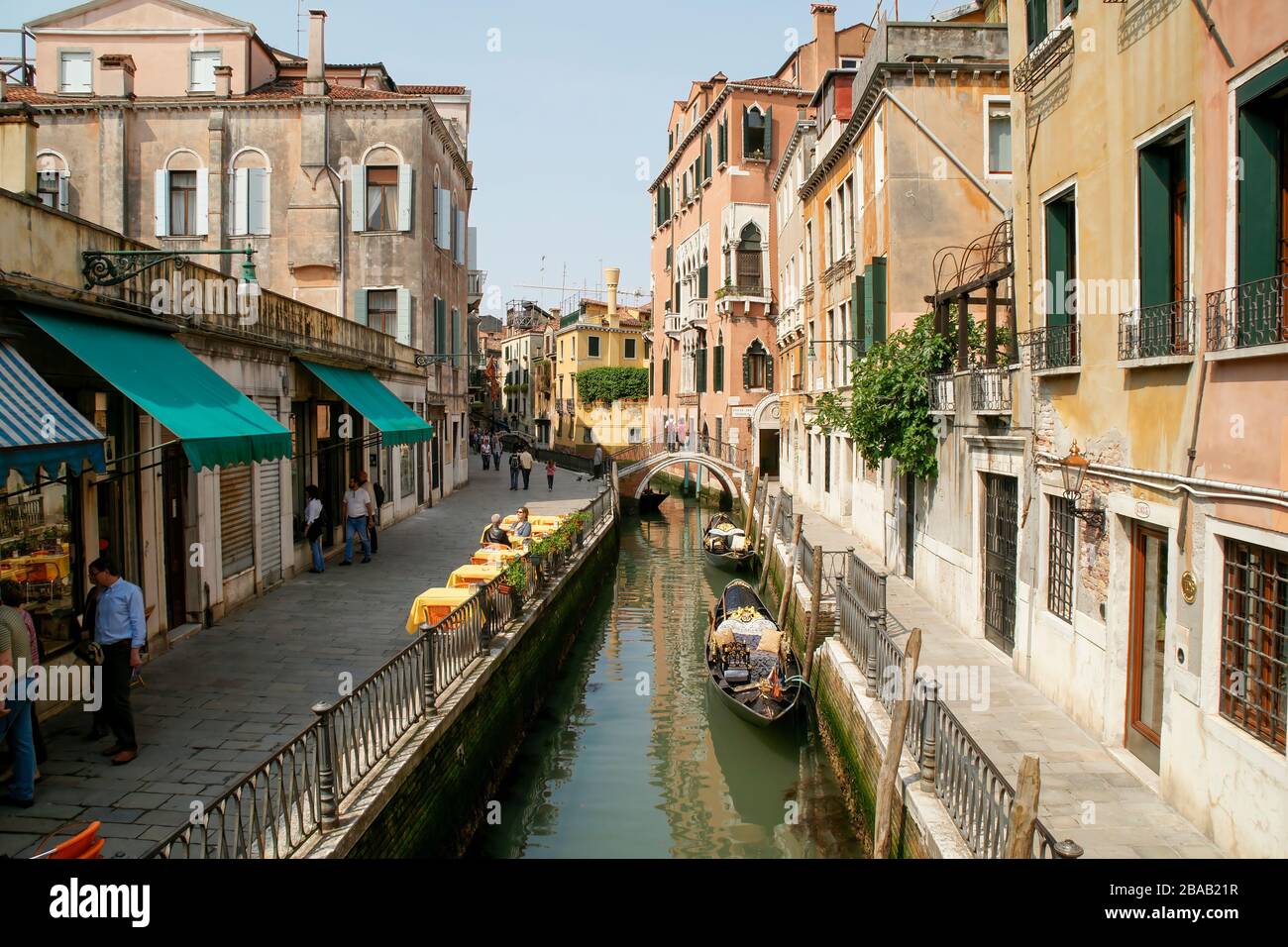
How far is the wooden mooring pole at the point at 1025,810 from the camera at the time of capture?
4961mm

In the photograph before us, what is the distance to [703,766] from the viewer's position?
477 inches

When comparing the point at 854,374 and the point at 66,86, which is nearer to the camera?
the point at 854,374

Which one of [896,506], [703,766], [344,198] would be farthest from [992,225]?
[344,198]

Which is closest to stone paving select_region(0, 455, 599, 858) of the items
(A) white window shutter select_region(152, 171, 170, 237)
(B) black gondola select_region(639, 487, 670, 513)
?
(A) white window shutter select_region(152, 171, 170, 237)

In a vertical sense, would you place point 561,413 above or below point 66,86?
below

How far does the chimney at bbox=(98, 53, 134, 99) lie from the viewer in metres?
23.7

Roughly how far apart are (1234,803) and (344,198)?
2392 centimetres

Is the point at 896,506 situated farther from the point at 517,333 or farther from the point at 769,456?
the point at 517,333

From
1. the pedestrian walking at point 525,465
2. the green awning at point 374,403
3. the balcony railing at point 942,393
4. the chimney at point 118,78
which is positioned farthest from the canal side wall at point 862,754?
the chimney at point 118,78

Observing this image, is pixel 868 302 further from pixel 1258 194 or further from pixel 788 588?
pixel 1258 194

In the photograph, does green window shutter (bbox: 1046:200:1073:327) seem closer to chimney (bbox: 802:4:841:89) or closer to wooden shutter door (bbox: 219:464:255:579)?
wooden shutter door (bbox: 219:464:255:579)

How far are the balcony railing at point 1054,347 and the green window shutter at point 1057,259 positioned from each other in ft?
0.62

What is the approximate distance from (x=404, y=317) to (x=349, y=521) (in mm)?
9764
